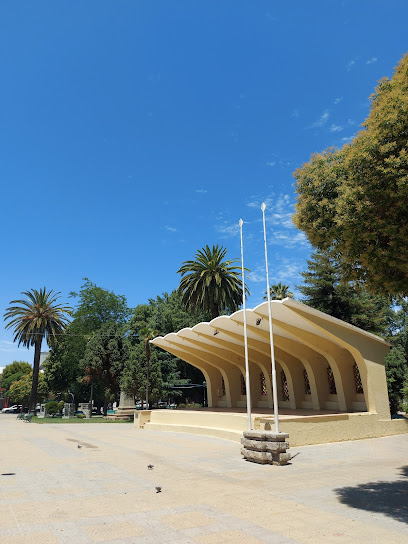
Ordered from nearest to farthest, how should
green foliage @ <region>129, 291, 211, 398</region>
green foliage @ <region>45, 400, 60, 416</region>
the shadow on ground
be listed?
1. the shadow on ground
2. green foliage @ <region>129, 291, 211, 398</region>
3. green foliage @ <region>45, 400, 60, 416</region>

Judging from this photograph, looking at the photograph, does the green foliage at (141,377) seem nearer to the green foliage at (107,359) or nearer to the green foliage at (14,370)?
the green foliage at (107,359)

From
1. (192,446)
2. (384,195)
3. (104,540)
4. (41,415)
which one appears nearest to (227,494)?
(104,540)

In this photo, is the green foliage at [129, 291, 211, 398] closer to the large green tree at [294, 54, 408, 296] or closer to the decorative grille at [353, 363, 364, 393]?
the decorative grille at [353, 363, 364, 393]

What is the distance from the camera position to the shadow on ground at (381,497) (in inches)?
298

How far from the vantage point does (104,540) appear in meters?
5.98

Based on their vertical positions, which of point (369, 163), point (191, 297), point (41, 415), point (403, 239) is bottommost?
point (41, 415)

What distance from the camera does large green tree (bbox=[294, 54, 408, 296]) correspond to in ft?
25.4

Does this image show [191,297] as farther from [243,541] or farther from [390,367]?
[243,541]

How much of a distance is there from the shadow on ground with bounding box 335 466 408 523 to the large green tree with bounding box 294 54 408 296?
13.7 feet

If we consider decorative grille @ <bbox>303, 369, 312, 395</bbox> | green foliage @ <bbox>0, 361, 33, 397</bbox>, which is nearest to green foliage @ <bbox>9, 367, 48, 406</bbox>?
green foliage @ <bbox>0, 361, 33, 397</bbox>

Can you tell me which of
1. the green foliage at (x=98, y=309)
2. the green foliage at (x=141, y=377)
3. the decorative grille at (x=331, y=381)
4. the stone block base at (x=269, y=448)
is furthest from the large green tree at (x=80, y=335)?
the stone block base at (x=269, y=448)

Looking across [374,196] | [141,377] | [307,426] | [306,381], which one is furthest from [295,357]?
[374,196]

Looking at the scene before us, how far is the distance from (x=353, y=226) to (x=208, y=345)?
23.0 meters

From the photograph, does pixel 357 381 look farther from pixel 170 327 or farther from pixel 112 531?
pixel 170 327
